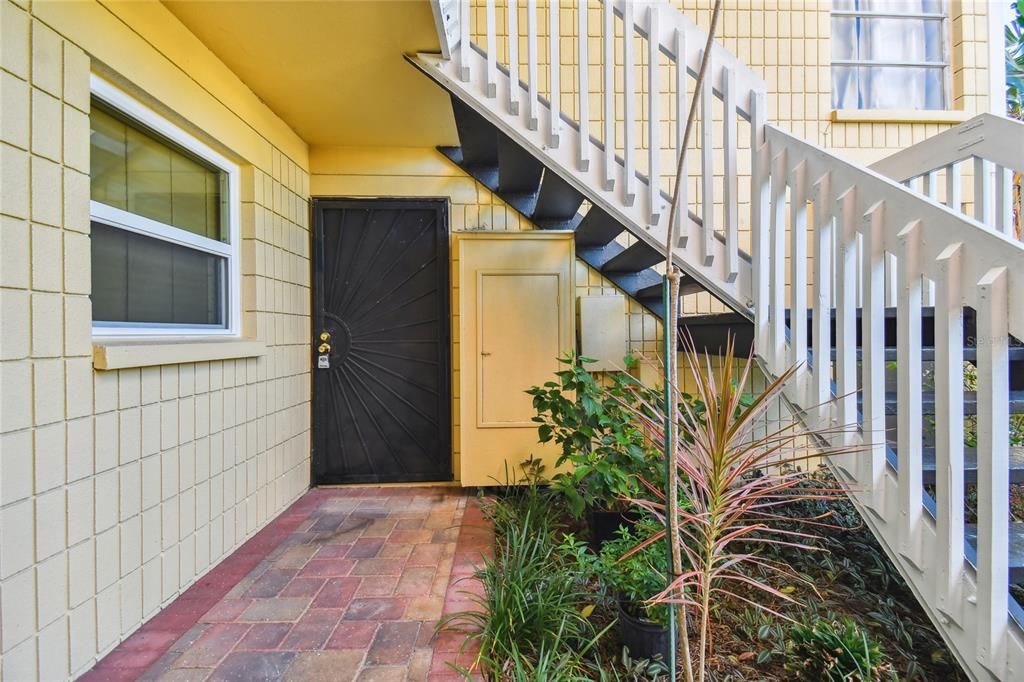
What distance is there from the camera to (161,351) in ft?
5.90

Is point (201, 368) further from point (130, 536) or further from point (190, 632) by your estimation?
point (190, 632)

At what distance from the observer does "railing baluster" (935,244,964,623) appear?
1.32 metres

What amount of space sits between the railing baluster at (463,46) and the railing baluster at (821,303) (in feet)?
5.41

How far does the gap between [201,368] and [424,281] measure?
153cm

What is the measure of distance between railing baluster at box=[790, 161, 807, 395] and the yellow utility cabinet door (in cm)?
131

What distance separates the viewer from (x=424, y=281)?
10.7 feet

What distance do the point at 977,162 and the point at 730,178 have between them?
1186 millimetres

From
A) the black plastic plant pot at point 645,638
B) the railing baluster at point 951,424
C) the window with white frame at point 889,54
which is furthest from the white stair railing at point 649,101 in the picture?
the window with white frame at point 889,54

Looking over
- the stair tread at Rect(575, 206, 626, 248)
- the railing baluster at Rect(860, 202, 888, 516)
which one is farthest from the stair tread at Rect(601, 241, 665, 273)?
the railing baluster at Rect(860, 202, 888, 516)

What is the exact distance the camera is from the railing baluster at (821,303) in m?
1.78

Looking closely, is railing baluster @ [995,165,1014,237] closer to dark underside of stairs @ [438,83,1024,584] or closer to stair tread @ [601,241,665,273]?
dark underside of stairs @ [438,83,1024,584]

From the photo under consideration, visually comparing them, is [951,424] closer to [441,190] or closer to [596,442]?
[596,442]

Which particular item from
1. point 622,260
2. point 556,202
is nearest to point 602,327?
point 622,260

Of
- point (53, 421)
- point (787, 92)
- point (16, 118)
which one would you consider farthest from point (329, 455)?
point (787, 92)
